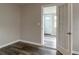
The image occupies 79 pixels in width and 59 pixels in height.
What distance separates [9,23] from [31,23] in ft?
3.77

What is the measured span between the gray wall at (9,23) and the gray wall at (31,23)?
349 mm

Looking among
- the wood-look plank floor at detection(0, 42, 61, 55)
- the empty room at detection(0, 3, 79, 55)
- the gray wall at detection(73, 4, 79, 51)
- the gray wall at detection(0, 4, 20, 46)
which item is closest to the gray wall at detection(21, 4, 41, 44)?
the empty room at detection(0, 3, 79, 55)

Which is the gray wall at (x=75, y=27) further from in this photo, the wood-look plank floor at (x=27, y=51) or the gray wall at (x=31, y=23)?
the gray wall at (x=31, y=23)

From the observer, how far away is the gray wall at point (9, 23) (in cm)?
527

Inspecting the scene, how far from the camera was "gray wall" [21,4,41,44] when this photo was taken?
19.2 ft

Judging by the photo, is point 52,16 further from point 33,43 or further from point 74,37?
point 74,37

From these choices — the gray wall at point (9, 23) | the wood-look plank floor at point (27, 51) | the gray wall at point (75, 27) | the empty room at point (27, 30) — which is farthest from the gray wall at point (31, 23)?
the gray wall at point (75, 27)

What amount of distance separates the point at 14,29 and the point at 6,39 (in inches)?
33.7

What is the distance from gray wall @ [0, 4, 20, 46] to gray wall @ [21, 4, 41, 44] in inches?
13.8

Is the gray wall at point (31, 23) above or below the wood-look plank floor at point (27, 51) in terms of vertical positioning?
above

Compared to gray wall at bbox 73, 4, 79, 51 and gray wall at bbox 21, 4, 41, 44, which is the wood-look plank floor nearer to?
gray wall at bbox 73, 4, 79, 51

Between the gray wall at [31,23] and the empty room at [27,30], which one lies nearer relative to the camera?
the empty room at [27,30]

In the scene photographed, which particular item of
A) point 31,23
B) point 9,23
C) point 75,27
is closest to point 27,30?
point 31,23
